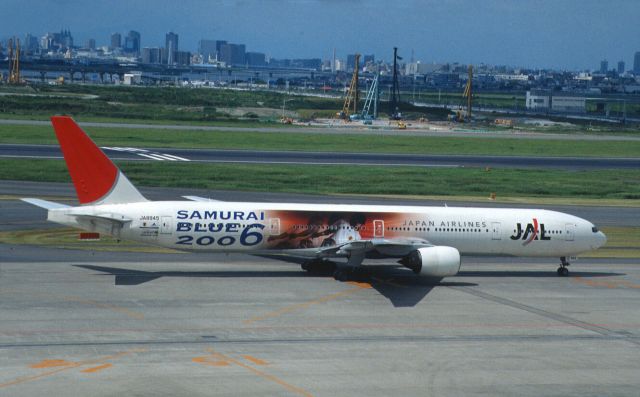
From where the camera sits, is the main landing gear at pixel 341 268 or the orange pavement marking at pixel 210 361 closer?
the orange pavement marking at pixel 210 361

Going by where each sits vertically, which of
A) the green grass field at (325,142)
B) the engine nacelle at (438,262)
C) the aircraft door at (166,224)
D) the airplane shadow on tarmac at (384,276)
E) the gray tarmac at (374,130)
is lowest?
the airplane shadow on tarmac at (384,276)

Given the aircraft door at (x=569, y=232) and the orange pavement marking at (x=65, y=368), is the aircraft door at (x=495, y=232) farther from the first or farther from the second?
the orange pavement marking at (x=65, y=368)

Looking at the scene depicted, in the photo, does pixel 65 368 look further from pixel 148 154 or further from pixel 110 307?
pixel 148 154

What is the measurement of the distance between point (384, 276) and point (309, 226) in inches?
180

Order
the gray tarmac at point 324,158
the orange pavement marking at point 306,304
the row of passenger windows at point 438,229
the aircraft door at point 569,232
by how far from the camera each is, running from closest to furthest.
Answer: the orange pavement marking at point 306,304 < the row of passenger windows at point 438,229 < the aircraft door at point 569,232 < the gray tarmac at point 324,158

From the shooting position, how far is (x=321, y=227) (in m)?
45.5

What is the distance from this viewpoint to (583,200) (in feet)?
255

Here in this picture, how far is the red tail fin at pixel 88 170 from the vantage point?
42.5m

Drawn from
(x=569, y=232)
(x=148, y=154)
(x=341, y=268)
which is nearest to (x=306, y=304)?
(x=341, y=268)

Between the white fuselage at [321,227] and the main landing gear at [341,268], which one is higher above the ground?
the white fuselage at [321,227]

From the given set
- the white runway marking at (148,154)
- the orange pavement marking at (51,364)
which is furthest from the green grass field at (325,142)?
the orange pavement marking at (51,364)

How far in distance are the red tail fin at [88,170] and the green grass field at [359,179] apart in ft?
103

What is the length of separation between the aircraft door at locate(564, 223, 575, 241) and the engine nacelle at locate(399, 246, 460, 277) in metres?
8.01

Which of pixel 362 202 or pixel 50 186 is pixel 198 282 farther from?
pixel 50 186
